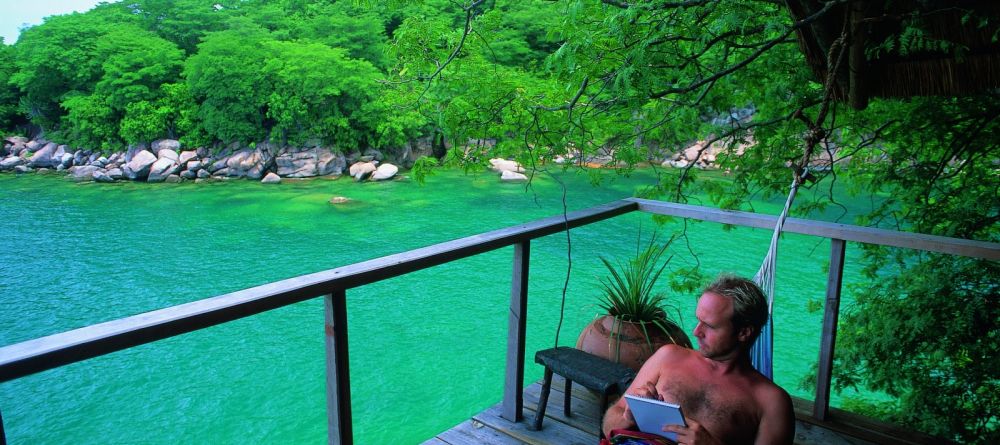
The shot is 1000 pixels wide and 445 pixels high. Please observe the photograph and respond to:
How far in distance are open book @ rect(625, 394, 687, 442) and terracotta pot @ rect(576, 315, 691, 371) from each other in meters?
1.03

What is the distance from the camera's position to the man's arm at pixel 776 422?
4.40ft

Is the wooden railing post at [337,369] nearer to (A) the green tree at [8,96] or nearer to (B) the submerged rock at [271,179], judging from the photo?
(B) the submerged rock at [271,179]

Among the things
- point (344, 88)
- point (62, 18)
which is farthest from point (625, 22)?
point (62, 18)

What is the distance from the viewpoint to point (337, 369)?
155 centimetres

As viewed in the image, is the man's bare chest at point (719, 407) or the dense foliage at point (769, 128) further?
the dense foliage at point (769, 128)

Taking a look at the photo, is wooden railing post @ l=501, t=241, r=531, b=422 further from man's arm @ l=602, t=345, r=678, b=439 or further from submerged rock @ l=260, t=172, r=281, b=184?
submerged rock @ l=260, t=172, r=281, b=184

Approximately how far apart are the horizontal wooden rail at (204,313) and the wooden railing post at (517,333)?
128 millimetres

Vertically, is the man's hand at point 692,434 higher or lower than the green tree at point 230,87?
lower

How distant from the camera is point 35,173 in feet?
59.6

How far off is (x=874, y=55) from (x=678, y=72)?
3.50 feet

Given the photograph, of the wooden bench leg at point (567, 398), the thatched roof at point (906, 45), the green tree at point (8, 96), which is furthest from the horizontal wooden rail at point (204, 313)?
the green tree at point (8, 96)

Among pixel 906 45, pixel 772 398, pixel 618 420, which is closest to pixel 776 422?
pixel 772 398

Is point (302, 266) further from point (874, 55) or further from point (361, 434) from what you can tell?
point (874, 55)

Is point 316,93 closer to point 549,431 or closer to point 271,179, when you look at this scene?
point 271,179
